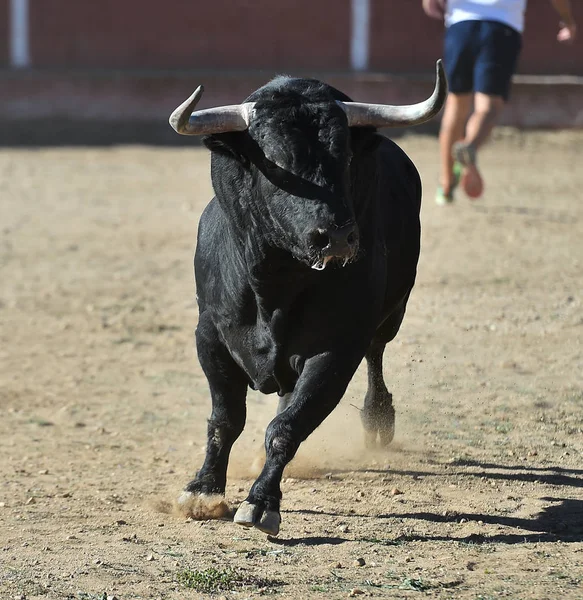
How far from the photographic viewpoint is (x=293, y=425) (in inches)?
141

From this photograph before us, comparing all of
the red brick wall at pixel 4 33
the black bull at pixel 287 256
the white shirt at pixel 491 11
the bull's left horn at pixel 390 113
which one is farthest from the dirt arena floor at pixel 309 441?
the red brick wall at pixel 4 33

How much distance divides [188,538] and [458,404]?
1830mm

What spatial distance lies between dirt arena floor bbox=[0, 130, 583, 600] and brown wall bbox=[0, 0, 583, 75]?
5.62 metres

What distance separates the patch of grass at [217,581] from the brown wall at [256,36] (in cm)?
1193

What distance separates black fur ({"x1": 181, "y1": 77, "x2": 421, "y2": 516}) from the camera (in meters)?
3.39

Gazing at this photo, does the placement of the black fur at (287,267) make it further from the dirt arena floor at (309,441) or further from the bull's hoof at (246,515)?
the dirt arena floor at (309,441)

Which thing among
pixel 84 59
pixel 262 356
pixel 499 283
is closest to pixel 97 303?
pixel 499 283

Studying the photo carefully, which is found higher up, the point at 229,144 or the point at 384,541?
the point at 229,144

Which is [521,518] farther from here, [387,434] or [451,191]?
[451,191]

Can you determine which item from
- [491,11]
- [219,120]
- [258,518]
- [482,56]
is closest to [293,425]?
[258,518]

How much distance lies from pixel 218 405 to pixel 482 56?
199 inches

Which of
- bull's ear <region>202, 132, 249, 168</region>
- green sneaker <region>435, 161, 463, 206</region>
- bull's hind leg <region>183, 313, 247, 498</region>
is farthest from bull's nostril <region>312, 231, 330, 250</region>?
green sneaker <region>435, 161, 463, 206</region>

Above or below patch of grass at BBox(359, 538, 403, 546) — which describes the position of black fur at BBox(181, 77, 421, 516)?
above

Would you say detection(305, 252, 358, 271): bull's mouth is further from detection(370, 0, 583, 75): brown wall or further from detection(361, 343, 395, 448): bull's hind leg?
detection(370, 0, 583, 75): brown wall
